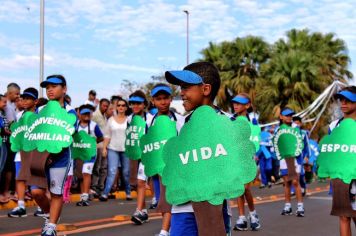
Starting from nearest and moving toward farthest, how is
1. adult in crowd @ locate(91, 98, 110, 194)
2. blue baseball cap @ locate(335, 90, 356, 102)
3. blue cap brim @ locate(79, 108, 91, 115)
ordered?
blue baseball cap @ locate(335, 90, 356, 102) < blue cap brim @ locate(79, 108, 91, 115) < adult in crowd @ locate(91, 98, 110, 194)

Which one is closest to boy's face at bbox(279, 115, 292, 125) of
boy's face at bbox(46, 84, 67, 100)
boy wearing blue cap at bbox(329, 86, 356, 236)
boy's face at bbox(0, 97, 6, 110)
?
boy wearing blue cap at bbox(329, 86, 356, 236)

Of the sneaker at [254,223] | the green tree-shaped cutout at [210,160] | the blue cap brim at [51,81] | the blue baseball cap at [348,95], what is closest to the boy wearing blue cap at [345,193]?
the blue baseball cap at [348,95]

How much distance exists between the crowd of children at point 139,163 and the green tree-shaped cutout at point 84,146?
93 mm

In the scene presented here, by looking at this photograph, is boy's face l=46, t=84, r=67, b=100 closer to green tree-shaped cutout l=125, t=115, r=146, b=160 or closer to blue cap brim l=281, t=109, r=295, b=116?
green tree-shaped cutout l=125, t=115, r=146, b=160

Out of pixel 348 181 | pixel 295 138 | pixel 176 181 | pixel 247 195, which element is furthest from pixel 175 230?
pixel 295 138

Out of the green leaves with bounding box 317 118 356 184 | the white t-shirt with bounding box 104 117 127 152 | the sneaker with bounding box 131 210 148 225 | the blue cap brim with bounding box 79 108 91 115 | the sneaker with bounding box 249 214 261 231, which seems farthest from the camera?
the white t-shirt with bounding box 104 117 127 152

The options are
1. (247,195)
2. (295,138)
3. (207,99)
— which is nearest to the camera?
(207,99)

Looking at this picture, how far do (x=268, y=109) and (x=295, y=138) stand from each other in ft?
66.0

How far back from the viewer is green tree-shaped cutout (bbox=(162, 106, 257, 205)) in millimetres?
3412

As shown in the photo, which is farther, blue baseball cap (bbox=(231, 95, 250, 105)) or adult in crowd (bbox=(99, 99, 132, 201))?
adult in crowd (bbox=(99, 99, 132, 201))

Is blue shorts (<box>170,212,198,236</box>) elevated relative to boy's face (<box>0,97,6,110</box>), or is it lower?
lower

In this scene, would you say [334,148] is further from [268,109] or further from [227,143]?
[268,109]

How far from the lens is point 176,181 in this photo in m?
3.50

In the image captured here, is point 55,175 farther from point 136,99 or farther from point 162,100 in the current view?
point 136,99
